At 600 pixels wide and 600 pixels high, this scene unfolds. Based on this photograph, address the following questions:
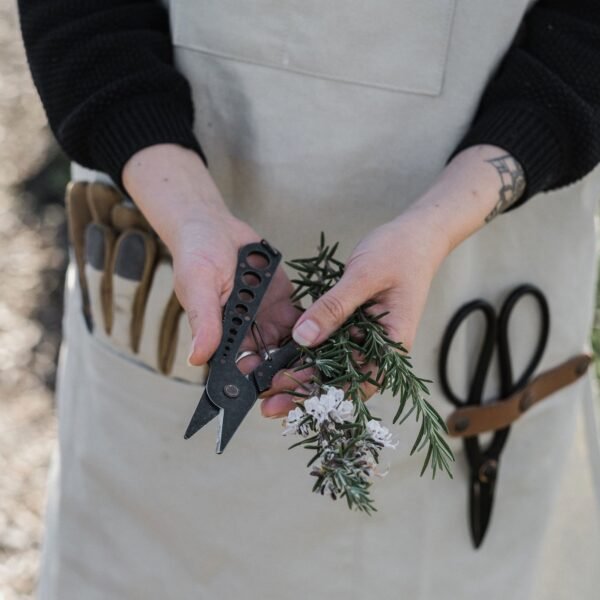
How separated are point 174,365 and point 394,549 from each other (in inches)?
16.1

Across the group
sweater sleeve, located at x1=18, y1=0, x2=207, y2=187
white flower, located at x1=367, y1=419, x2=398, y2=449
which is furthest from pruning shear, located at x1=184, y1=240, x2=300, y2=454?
sweater sleeve, located at x1=18, y1=0, x2=207, y2=187

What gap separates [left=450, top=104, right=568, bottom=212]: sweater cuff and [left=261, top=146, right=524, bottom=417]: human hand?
0.04ft

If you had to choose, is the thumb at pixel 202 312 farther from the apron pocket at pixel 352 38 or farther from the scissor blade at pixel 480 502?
the scissor blade at pixel 480 502

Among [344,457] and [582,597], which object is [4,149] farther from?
[344,457]

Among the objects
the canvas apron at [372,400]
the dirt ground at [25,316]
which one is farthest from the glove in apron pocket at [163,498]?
the dirt ground at [25,316]

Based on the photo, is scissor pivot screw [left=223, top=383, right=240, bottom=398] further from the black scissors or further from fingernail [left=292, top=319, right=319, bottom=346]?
the black scissors

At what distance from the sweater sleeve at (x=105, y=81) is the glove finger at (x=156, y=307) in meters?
0.18

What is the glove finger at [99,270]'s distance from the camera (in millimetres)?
1534

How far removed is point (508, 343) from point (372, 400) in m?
0.22

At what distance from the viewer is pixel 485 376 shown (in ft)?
5.05

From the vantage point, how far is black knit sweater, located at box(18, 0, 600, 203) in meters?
1.36

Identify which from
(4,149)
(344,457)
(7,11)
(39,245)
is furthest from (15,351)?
(7,11)

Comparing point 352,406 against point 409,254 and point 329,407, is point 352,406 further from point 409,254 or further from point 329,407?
point 409,254

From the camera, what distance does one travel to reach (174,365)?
1549mm
